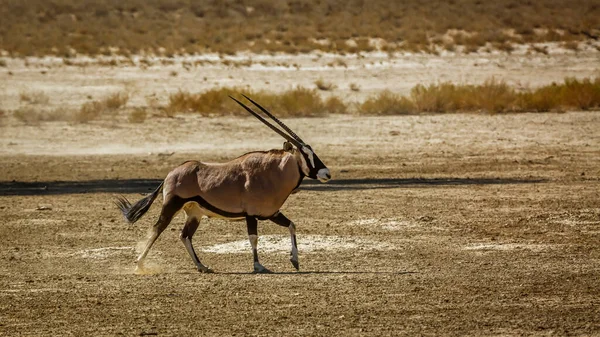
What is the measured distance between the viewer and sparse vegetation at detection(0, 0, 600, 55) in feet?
153

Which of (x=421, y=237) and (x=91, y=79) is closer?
(x=421, y=237)

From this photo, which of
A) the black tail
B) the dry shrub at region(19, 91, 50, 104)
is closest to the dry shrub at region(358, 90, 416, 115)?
the dry shrub at region(19, 91, 50, 104)

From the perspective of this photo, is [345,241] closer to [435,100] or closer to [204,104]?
[435,100]

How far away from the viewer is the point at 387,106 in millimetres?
27734

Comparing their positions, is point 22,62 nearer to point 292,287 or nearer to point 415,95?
point 415,95

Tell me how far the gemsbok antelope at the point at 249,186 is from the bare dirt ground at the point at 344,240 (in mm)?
551

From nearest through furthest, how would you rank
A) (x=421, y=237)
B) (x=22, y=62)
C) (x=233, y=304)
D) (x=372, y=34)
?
1. (x=233, y=304)
2. (x=421, y=237)
3. (x=22, y=62)
4. (x=372, y=34)

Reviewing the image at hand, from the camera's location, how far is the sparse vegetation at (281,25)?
153 feet

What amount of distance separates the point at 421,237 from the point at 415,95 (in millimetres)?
15059

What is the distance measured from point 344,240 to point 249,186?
7.82ft

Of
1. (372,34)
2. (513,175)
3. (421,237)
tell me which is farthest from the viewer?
(372,34)

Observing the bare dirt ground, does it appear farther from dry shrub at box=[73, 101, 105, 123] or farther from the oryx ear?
dry shrub at box=[73, 101, 105, 123]

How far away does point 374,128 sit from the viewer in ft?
83.8

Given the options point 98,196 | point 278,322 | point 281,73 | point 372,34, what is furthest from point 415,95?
point 372,34
